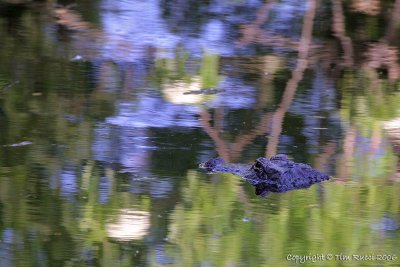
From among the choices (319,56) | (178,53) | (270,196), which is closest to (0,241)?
(270,196)

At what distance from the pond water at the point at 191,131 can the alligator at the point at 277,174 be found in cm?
6

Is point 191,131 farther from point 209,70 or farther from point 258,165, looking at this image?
point 209,70

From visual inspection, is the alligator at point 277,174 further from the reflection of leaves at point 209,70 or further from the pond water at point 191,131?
the reflection of leaves at point 209,70

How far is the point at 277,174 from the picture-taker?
4965 millimetres

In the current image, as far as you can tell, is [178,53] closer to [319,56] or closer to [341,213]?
[319,56]

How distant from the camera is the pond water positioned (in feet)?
14.0

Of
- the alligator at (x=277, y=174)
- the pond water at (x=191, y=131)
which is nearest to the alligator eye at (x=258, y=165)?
the alligator at (x=277, y=174)

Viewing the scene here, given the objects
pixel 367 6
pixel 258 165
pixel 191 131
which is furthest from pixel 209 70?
pixel 367 6

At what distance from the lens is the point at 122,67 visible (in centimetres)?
730

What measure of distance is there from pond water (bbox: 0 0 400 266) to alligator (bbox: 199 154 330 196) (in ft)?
0.20

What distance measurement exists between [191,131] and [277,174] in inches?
39.2

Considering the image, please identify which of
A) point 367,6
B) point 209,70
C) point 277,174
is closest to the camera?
point 277,174

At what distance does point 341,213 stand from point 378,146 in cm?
113

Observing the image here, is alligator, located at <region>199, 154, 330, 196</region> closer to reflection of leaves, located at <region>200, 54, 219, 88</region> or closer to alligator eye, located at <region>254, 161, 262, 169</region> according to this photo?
alligator eye, located at <region>254, 161, 262, 169</region>
